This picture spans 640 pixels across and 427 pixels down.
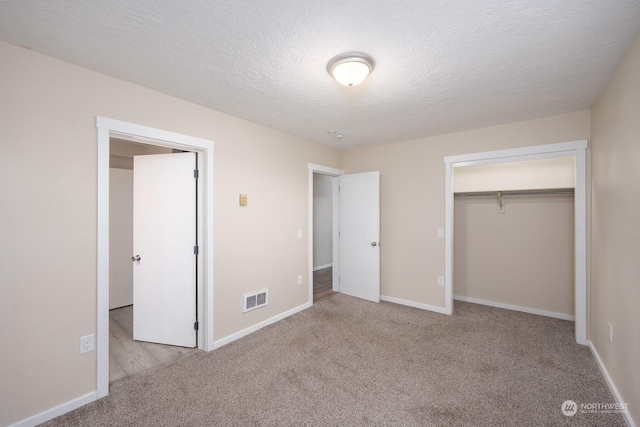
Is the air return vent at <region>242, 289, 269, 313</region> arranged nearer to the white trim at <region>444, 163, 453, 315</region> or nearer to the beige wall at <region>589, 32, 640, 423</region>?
the white trim at <region>444, 163, 453, 315</region>

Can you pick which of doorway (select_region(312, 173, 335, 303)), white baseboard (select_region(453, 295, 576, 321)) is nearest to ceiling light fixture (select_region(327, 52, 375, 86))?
white baseboard (select_region(453, 295, 576, 321))

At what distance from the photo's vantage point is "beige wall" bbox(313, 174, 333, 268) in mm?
6594

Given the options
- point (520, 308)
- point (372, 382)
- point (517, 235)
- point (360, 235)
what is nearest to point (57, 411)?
point (372, 382)

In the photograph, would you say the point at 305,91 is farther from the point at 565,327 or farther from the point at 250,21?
the point at 565,327

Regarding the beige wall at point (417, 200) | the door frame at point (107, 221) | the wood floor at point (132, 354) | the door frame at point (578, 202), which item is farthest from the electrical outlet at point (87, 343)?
the door frame at point (578, 202)

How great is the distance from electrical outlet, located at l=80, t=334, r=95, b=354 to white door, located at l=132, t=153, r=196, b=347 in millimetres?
810

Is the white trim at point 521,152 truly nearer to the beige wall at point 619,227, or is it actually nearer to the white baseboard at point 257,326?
the beige wall at point 619,227

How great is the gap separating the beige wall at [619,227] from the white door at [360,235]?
2357mm

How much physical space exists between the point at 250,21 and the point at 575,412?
10.8 feet

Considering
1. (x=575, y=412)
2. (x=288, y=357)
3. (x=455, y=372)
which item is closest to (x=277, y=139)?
(x=288, y=357)

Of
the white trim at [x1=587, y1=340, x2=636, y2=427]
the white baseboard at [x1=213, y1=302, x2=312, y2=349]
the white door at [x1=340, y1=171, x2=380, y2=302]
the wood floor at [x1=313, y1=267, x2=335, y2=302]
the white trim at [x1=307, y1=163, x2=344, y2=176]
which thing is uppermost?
the white trim at [x1=307, y1=163, x2=344, y2=176]

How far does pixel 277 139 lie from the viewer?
138 inches

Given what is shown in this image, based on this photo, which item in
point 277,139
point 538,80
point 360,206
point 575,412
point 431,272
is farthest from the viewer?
A: point 360,206

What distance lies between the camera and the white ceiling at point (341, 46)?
56.2 inches
